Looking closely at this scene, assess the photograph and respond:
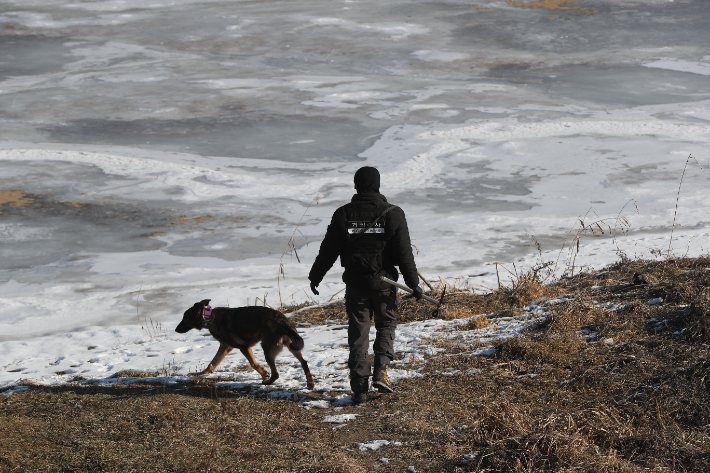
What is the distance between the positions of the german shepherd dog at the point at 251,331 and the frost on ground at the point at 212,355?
0.21 meters

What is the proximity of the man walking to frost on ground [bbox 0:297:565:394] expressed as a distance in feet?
1.35

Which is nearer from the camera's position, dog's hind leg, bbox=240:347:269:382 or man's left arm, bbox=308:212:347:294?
man's left arm, bbox=308:212:347:294

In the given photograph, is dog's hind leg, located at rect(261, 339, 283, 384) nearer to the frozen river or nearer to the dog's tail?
the dog's tail

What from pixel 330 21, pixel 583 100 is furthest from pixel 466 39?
pixel 583 100

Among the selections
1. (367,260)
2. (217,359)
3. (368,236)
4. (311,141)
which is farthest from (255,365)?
(311,141)

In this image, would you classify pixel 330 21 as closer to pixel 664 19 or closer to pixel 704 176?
pixel 664 19

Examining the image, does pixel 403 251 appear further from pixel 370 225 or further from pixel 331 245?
pixel 331 245

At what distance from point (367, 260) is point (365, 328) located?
56 cm

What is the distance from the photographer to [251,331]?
608cm

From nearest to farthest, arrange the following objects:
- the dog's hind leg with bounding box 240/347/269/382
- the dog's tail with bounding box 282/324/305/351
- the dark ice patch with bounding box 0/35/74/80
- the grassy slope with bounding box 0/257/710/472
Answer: the grassy slope with bounding box 0/257/710/472 < the dog's tail with bounding box 282/324/305/351 < the dog's hind leg with bounding box 240/347/269/382 < the dark ice patch with bounding box 0/35/74/80

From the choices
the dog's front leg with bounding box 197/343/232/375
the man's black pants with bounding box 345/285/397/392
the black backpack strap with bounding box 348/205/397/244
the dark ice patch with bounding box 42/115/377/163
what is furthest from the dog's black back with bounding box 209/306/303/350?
the dark ice patch with bounding box 42/115/377/163

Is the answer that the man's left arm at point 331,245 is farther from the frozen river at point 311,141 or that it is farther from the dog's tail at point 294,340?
the frozen river at point 311,141

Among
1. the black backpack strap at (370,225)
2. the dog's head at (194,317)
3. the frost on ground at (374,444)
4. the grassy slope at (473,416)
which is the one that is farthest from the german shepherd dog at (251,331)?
the frost on ground at (374,444)

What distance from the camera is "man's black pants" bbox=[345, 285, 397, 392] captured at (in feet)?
17.9
